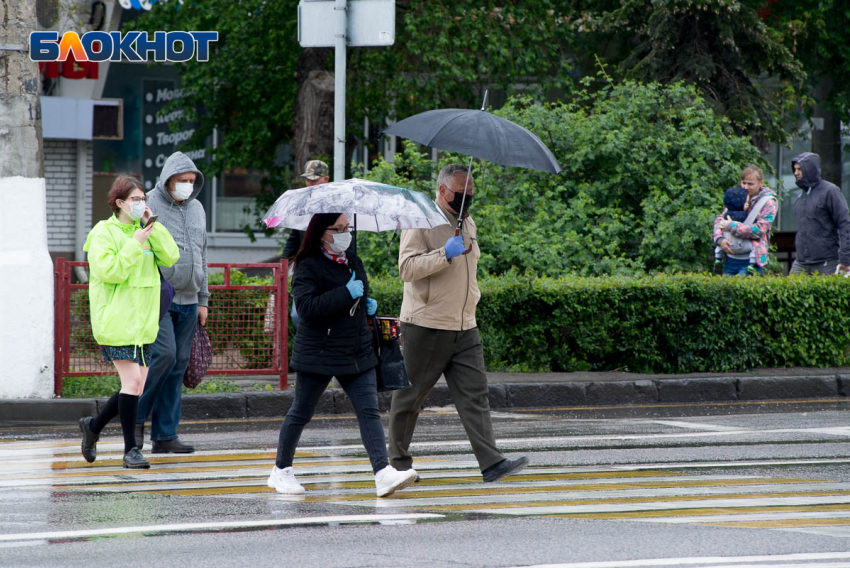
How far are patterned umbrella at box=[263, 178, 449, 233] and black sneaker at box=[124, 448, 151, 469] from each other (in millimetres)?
1907

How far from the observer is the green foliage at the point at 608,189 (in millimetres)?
14359

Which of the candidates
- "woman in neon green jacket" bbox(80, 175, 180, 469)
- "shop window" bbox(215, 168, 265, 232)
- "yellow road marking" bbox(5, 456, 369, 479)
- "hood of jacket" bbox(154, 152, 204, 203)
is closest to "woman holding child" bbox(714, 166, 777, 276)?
"yellow road marking" bbox(5, 456, 369, 479)

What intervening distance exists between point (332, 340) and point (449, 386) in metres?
0.86

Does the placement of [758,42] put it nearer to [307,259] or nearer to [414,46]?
[414,46]

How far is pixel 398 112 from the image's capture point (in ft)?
65.6

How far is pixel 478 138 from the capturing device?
276 inches

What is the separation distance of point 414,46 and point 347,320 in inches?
486

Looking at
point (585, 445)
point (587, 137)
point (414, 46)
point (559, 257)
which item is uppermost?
point (414, 46)

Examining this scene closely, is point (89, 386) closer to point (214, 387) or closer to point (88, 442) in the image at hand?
point (214, 387)

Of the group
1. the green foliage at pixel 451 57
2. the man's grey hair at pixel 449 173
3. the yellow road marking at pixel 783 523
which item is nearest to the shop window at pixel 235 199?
the green foliage at pixel 451 57

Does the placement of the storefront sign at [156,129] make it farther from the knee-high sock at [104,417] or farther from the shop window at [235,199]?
the knee-high sock at [104,417]

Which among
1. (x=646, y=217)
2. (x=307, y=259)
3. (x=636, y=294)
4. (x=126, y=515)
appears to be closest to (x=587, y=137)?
(x=646, y=217)

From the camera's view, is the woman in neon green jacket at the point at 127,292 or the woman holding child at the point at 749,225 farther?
the woman holding child at the point at 749,225

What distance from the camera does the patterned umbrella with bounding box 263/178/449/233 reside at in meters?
6.64
